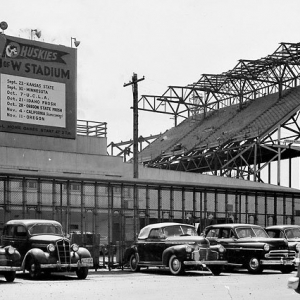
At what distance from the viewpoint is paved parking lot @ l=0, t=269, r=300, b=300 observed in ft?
53.4

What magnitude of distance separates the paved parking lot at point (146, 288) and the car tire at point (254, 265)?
10.1ft

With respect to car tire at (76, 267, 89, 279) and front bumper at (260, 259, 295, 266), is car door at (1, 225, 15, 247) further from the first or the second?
front bumper at (260, 259, 295, 266)

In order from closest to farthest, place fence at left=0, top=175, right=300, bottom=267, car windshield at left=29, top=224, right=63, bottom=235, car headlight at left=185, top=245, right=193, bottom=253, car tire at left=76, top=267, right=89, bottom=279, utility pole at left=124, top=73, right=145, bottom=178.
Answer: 1. car tire at left=76, top=267, right=89, bottom=279
2. car windshield at left=29, top=224, right=63, bottom=235
3. car headlight at left=185, top=245, right=193, bottom=253
4. fence at left=0, top=175, right=300, bottom=267
5. utility pole at left=124, top=73, right=145, bottom=178

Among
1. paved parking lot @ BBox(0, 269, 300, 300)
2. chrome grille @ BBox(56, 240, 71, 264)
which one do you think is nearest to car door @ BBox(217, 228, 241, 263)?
paved parking lot @ BBox(0, 269, 300, 300)

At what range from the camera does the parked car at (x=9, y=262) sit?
Answer: 67.7ft

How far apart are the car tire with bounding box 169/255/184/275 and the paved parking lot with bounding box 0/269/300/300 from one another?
930 millimetres

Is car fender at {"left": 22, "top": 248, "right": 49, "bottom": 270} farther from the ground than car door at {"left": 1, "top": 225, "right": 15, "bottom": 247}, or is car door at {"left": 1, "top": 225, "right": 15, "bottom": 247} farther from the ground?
car door at {"left": 1, "top": 225, "right": 15, "bottom": 247}

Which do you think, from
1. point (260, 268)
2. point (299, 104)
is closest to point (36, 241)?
point (260, 268)

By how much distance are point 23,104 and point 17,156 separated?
9.47ft

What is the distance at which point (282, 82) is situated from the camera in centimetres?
6544

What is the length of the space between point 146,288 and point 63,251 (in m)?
4.71

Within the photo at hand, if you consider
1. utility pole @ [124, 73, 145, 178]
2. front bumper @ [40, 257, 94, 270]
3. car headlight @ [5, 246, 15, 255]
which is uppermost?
utility pole @ [124, 73, 145, 178]

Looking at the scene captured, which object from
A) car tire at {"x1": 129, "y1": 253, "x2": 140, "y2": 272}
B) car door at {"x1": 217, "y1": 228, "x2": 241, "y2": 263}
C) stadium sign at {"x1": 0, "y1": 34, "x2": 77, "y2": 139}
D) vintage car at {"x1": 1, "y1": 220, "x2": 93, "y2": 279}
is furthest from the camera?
stadium sign at {"x1": 0, "y1": 34, "x2": 77, "y2": 139}

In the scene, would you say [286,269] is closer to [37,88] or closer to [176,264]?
[176,264]
